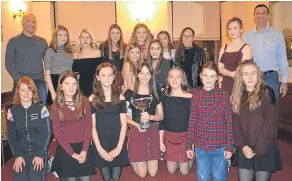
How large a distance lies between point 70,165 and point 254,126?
169 cm

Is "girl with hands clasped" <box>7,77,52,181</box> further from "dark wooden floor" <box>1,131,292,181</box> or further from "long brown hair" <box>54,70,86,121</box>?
"dark wooden floor" <box>1,131,292,181</box>

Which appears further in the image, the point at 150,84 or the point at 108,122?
the point at 150,84

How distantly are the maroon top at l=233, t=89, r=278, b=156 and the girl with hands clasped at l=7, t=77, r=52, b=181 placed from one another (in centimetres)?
176

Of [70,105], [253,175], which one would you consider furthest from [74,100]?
[253,175]

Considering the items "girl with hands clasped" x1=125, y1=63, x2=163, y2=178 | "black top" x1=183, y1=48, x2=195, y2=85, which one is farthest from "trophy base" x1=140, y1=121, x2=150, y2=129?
"black top" x1=183, y1=48, x2=195, y2=85

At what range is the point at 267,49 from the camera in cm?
396

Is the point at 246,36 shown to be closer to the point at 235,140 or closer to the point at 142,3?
the point at 235,140

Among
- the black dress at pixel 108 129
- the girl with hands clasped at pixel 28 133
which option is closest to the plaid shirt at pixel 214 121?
the black dress at pixel 108 129

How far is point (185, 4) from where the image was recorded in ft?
25.0

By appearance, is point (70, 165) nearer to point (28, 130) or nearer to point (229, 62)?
point (28, 130)

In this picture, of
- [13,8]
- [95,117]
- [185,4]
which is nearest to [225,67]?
[95,117]

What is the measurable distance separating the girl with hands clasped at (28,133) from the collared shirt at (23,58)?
100 centimetres

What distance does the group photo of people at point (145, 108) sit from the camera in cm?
288

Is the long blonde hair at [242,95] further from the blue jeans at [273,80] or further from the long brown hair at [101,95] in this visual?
the long brown hair at [101,95]
